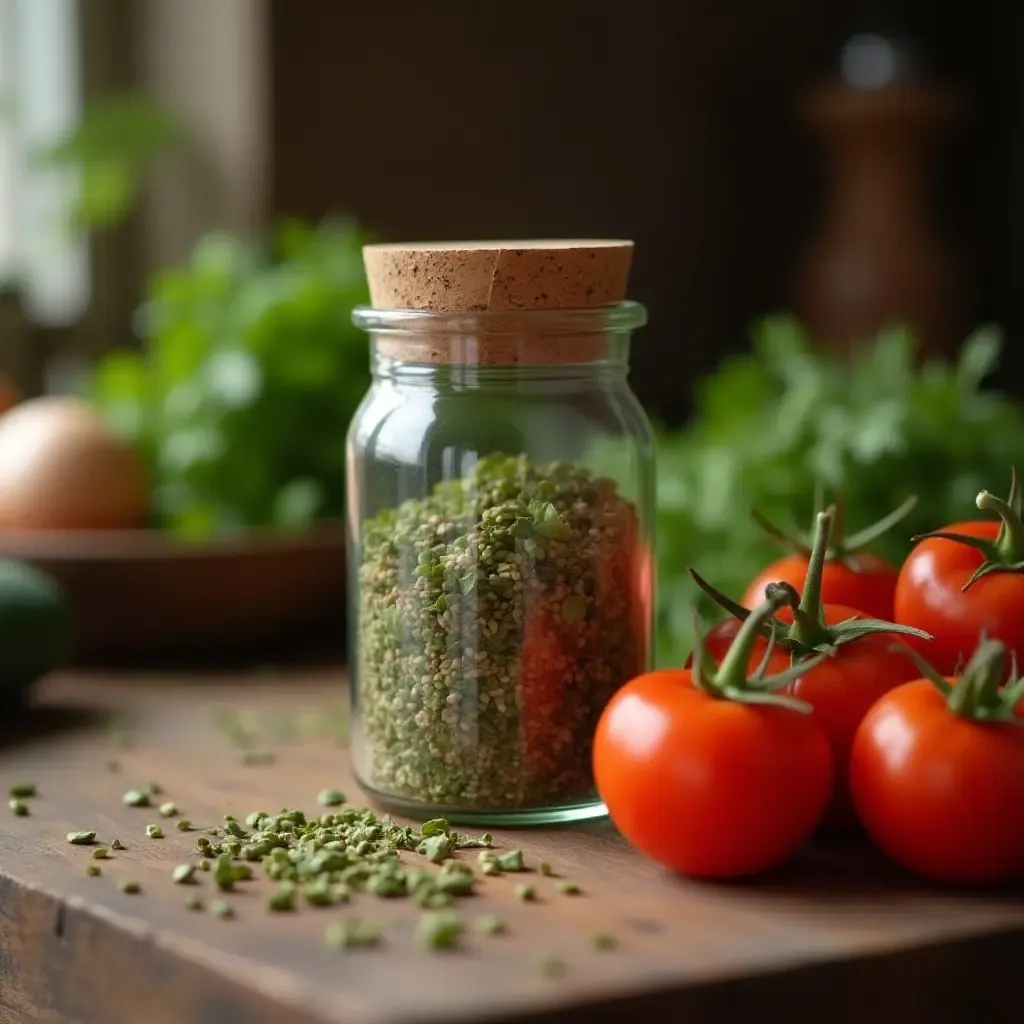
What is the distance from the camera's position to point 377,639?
101 cm

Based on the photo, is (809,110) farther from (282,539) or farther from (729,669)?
(729,669)

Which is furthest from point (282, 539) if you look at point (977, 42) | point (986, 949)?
point (977, 42)

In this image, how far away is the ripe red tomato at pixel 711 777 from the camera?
32.6 inches

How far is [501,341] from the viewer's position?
3.24ft

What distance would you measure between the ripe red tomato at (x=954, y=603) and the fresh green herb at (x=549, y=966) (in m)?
0.31

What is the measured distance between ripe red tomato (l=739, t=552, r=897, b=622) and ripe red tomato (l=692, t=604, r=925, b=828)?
7 centimetres

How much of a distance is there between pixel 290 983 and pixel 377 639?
1.04 ft

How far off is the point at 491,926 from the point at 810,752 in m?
0.18

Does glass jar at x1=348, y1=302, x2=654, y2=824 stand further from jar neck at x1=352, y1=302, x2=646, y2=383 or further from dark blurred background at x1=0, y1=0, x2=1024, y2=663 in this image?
dark blurred background at x1=0, y1=0, x2=1024, y2=663

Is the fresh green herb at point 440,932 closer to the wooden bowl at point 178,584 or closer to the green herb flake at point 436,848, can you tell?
the green herb flake at point 436,848

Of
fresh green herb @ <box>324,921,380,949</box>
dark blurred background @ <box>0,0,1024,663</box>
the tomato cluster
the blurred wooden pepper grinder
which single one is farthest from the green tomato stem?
the blurred wooden pepper grinder

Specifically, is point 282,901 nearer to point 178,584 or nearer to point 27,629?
point 27,629

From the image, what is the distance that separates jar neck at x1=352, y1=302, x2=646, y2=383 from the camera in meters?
0.98

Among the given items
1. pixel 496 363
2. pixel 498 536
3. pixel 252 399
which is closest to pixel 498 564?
pixel 498 536
